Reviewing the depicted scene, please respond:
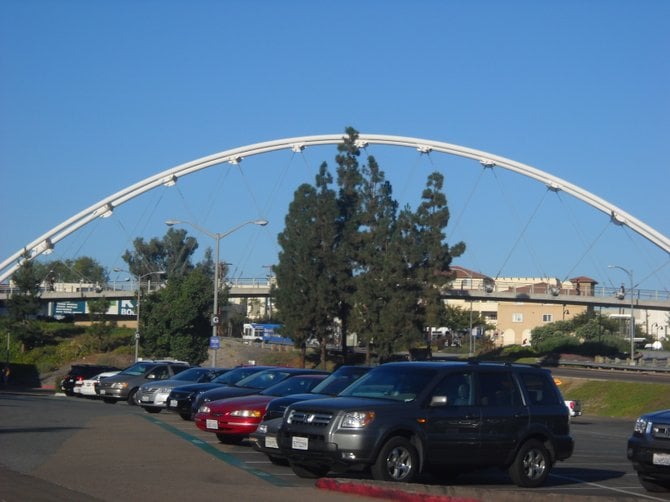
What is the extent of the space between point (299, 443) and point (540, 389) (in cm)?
427

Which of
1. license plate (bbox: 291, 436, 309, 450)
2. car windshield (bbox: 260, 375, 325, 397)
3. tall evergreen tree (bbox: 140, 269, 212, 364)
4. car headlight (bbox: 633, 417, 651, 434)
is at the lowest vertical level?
license plate (bbox: 291, 436, 309, 450)

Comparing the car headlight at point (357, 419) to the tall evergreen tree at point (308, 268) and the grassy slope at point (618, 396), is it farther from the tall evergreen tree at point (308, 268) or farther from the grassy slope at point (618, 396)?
the tall evergreen tree at point (308, 268)

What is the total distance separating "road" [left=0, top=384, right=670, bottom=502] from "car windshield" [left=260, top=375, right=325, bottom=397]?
1386mm

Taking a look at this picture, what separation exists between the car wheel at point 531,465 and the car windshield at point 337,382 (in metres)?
3.70

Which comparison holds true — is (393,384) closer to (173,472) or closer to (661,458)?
(173,472)

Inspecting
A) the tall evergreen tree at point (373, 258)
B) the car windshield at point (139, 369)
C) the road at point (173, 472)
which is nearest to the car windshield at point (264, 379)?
the road at point (173, 472)

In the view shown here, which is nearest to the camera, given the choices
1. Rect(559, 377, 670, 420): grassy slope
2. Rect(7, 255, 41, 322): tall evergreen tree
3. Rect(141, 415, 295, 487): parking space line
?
Rect(141, 415, 295, 487): parking space line

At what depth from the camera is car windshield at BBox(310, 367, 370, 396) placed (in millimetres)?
18453

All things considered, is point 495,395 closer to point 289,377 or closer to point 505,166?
point 289,377

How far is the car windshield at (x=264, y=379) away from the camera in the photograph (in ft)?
77.1

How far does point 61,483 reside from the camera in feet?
43.7

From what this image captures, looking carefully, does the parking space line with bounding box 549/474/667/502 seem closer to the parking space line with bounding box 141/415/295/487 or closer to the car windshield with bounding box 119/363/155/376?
the parking space line with bounding box 141/415/295/487

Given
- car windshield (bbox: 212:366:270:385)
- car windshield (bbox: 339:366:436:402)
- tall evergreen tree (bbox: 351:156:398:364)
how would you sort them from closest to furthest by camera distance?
car windshield (bbox: 339:366:436:402) < car windshield (bbox: 212:366:270:385) < tall evergreen tree (bbox: 351:156:398:364)

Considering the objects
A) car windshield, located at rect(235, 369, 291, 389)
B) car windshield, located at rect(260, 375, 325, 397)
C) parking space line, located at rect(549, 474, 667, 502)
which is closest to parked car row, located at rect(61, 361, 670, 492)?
parking space line, located at rect(549, 474, 667, 502)
